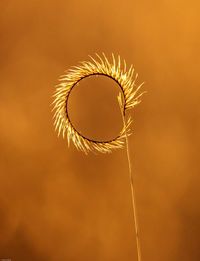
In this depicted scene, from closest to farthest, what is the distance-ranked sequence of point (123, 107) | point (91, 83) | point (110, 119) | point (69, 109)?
point (123, 107), point (69, 109), point (110, 119), point (91, 83)

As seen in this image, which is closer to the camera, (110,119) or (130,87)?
(130,87)

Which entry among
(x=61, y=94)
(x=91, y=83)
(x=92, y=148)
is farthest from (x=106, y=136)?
(x=91, y=83)

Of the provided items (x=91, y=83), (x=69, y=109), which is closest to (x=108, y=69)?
(x=69, y=109)

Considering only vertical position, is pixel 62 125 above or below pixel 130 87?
below

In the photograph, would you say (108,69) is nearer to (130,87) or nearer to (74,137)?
(130,87)

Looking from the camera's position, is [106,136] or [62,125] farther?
[106,136]
